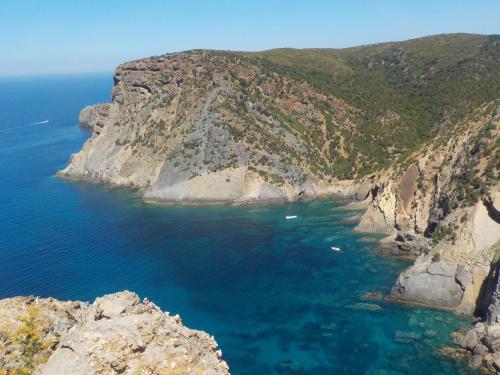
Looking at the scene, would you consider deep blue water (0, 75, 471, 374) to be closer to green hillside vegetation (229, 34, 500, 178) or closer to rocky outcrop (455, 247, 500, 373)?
rocky outcrop (455, 247, 500, 373)

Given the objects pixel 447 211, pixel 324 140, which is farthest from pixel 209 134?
pixel 447 211

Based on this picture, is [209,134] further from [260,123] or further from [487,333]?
[487,333]

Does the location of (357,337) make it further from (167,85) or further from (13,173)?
(13,173)

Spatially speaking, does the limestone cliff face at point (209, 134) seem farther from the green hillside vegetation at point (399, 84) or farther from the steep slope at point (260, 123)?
the green hillside vegetation at point (399, 84)

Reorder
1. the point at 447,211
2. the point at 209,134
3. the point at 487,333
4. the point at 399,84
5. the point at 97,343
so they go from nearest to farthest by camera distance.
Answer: the point at 97,343 < the point at 487,333 < the point at 447,211 < the point at 209,134 < the point at 399,84

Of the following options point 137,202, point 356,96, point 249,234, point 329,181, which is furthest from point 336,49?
point 249,234

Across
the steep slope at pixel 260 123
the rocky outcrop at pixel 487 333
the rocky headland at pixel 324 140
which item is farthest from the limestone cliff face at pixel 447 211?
the steep slope at pixel 260 123
